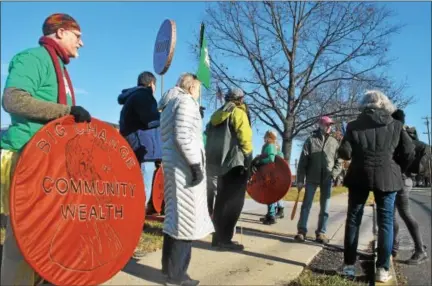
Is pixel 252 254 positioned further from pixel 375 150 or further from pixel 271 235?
pixel 375 150

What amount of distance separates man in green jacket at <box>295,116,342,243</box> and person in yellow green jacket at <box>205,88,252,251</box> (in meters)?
1.32

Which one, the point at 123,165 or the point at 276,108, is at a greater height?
the point at 276,108

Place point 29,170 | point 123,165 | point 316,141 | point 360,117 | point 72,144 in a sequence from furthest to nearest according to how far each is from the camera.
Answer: point 316,141 → point 360,117 → point 123,165 → point 72,144 → point 29,170

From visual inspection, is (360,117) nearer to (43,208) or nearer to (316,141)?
(316,141)

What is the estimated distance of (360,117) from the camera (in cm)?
463

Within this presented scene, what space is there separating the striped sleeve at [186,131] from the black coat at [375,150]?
5.18ft

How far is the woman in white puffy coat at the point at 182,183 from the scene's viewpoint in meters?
3.79

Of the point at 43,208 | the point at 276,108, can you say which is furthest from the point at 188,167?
the point at 276,108

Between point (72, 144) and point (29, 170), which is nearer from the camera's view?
point (29, 170)

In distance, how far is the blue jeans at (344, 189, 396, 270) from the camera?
179 inches

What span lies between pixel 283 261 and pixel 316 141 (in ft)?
6.89

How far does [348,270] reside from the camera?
4602mm

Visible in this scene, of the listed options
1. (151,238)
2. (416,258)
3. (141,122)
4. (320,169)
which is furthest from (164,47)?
(416,258)

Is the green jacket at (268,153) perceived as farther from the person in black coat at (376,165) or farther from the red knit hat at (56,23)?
the red knit hat at (56,23)
